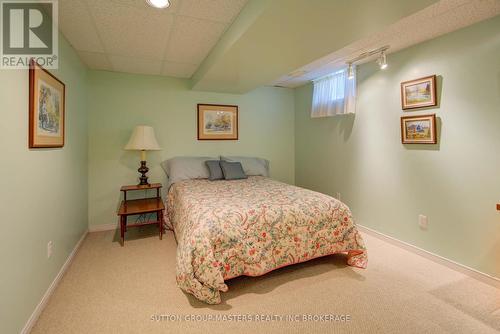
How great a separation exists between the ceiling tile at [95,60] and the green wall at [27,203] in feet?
0.87

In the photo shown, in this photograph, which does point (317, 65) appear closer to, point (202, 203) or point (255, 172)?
point (255, 172)

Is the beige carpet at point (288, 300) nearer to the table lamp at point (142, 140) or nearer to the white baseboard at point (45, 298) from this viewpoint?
the white baseboard at point (45, 298)

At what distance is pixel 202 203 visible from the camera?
7.45 ft

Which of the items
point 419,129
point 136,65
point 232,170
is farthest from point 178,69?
point 419,129

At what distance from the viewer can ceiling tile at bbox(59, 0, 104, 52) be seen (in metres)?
1.88

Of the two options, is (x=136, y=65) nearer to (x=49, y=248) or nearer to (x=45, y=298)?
(x=49, y=248)

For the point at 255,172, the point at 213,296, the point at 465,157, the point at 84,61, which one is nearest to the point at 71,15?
the point at 84,61

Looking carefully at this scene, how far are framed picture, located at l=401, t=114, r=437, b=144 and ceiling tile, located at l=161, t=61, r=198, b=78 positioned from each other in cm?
266

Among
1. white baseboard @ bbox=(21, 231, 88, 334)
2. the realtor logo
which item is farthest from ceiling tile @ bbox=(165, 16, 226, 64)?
white baseboard @ bbox=(21, 231, 88, 334)

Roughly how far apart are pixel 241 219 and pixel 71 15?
7.16 ft

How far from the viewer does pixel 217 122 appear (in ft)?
13.0

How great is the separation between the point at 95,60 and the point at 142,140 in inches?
43.3

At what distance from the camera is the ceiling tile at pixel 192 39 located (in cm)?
214

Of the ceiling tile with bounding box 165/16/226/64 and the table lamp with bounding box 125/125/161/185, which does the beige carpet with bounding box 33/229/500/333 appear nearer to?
the table lamp with bounding box 125/125/161/185
